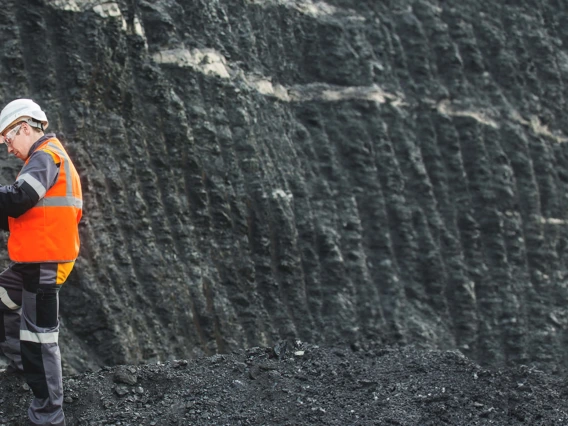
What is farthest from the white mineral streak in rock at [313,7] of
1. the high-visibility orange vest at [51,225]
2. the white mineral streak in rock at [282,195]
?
the high-visibility orange vest at [51,225]

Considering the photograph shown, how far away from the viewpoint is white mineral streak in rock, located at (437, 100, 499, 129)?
1150cm

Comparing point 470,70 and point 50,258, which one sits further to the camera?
point 470,70

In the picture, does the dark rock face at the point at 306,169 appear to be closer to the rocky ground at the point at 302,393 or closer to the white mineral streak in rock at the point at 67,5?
the white mineral streak in rock at the point at 67,5

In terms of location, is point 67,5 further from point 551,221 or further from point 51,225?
point 551,221

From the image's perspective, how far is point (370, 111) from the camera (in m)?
10.9

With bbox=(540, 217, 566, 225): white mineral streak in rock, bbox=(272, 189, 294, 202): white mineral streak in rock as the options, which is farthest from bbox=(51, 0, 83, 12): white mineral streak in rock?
bbox=(540, 217, 566, 225): white mineral streak in rock

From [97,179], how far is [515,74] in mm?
7012

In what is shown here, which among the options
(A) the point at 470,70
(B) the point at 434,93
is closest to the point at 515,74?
(A) the point at 470,70

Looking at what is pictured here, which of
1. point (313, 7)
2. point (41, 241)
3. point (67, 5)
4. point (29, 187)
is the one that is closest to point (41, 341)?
point (41, 241)

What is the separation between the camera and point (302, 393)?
604 cm

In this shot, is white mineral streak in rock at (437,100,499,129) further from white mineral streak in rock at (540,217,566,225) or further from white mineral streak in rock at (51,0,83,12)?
white mineral streak in rock at (51,0,83,12)

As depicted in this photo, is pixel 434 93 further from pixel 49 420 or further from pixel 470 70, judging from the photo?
pixel 49 420

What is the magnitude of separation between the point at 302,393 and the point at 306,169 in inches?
183

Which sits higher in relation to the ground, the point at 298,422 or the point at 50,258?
the point at 50,258
